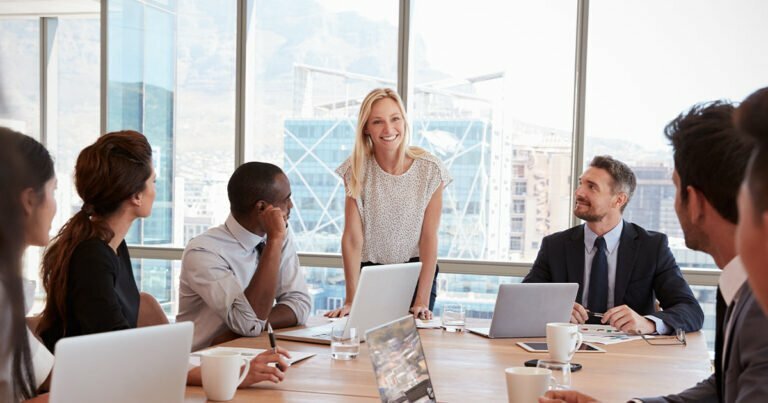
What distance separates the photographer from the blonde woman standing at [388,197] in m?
3.90

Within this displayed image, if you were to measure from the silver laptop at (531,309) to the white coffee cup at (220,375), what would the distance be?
1260 mm

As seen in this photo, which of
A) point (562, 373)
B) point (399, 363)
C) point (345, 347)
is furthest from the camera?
point (345, 347)

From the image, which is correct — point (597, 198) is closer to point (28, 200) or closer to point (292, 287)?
point (292, 287)

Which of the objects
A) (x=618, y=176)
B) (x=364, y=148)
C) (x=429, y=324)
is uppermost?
(x=364, y=148)

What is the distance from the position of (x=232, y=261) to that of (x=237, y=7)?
3.46 meters

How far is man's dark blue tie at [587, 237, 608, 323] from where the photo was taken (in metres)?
3.54

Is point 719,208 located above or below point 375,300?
above

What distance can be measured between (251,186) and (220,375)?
133 centimetres

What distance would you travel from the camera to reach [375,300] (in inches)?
106

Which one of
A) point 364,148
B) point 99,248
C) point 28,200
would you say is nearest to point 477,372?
point 99,248

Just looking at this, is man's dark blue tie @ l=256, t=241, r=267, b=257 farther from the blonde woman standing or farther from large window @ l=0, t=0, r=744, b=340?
large window @ l=0, t=0, r=744, b=340

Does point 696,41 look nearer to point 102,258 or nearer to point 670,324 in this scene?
point 670,324

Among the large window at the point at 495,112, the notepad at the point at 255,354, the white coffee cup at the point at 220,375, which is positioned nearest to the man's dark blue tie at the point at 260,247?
the notepad at the point at 255,354

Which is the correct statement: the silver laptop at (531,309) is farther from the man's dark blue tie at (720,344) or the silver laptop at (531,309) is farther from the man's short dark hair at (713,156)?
the man's short dark hair at (713,156)
